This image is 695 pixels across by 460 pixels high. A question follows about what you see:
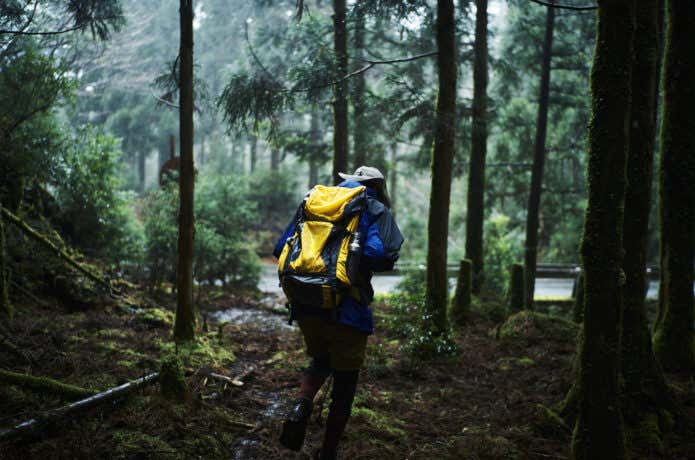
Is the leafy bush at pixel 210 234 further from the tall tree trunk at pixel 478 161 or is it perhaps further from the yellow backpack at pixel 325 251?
the yellow backpack at pixel 325 251

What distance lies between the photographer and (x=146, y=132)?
A: 3309 centimetres

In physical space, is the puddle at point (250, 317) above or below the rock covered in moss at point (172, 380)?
below

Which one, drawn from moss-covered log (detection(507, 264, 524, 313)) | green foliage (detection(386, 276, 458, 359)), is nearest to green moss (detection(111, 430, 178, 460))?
green foliage (detection(386, 276, 458, 359))

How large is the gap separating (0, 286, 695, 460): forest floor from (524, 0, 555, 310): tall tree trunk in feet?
15.4

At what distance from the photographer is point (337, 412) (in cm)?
362

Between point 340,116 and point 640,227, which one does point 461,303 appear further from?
point 340,116

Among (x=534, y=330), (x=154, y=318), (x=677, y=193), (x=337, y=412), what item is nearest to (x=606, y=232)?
(x=337, y=412)

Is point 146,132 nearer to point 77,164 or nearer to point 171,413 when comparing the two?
point 77,164

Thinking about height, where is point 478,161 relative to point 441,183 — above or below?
above

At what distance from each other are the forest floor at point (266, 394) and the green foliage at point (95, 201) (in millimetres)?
3149

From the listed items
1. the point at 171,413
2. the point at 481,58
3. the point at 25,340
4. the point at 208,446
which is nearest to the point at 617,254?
→ the point at 208,446

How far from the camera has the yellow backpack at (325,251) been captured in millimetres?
3449

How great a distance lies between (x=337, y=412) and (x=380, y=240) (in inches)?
51.8

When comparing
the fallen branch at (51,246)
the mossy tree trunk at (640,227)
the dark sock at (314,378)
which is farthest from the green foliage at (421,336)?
the fallen branch at (51,246)
